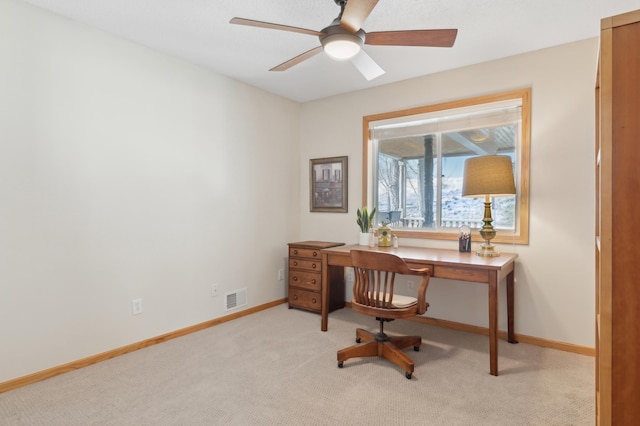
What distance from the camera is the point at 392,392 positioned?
2123 mm

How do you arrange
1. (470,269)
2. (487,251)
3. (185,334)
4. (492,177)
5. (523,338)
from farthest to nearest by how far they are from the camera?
(185,334) → (523,338) → (487,251) → (492,177) → (470,269)

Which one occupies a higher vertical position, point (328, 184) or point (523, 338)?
point (328, 184)

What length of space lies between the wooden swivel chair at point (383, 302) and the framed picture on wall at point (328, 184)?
1654mm

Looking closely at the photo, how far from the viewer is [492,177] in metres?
2.70

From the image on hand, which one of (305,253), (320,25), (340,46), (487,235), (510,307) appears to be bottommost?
(510,307)

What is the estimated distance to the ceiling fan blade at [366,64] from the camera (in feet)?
7.56

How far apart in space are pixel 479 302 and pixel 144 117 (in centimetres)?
334

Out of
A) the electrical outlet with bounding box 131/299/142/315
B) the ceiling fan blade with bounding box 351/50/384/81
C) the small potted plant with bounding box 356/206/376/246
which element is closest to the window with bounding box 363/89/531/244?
the small potted plant with bounding box 356/206/376/246

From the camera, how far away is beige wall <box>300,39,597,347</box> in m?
2.69

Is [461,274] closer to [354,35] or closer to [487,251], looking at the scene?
[487,251]

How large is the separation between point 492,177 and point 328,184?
6.35ft

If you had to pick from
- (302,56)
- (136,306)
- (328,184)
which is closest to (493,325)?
(302,56)

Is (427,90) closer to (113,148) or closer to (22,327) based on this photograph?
(113,148)

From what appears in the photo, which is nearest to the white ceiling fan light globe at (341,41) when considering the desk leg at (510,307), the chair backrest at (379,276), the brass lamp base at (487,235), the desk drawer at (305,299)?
the chair backrest at (379,276)
